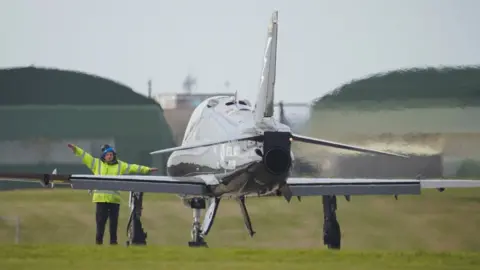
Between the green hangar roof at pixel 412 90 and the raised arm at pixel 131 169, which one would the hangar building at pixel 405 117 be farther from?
the raised arm at pixel 131 169

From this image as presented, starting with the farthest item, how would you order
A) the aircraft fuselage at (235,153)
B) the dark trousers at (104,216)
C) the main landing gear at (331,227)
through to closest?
the main landing gear at (331,227), the dark trousers at (104,216), the aircraft fuselage at (235,153)

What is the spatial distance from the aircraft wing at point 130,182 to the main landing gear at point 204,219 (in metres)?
0.43

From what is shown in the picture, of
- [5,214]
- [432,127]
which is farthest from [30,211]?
[432,127]

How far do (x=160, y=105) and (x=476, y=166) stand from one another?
8.06 m

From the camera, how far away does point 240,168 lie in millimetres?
27344

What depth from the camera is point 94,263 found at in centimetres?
2069

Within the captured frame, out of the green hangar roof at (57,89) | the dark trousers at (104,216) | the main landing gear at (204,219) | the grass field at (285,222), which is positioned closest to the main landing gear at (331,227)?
the main landing gear at (204,219)

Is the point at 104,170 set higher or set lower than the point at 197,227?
higher

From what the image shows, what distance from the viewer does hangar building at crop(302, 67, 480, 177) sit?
34875 millimetres

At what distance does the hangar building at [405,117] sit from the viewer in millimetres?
34875

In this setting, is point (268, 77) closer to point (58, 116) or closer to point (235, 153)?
point (235, 153)

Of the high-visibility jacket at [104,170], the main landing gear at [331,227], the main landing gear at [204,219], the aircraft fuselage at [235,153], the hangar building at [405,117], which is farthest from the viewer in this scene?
the hangar building at [405,117]

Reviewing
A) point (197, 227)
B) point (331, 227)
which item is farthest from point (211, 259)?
point (331, 227)

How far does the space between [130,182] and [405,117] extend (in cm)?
950
